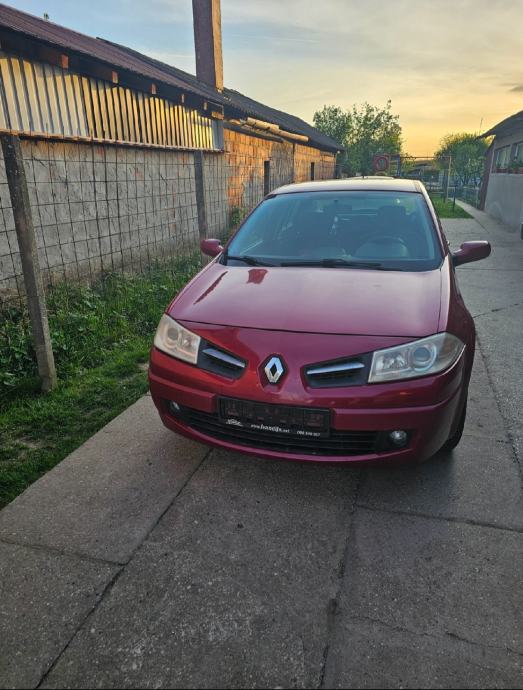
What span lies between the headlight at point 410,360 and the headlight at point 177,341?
911 mm

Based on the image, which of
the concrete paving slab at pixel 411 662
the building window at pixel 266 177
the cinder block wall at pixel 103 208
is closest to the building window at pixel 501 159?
the building window at pixel 266 177

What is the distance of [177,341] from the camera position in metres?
2.48

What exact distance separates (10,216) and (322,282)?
3.48 metres

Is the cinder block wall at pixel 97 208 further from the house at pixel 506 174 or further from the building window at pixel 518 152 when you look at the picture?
the building window at pixel 518 152

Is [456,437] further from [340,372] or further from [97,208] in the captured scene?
[97,208]

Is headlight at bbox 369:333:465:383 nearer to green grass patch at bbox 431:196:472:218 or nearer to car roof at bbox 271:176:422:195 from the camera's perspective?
car roof at bbox 271:176:422:195

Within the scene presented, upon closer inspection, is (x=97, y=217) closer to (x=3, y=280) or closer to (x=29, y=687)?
(x=3, y=280)

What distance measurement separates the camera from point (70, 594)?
189 cm

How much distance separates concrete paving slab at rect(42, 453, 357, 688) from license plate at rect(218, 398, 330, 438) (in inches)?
18.0

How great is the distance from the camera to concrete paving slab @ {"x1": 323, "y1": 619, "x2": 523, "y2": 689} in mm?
1547

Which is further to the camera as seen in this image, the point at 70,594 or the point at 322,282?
the point at 322,282

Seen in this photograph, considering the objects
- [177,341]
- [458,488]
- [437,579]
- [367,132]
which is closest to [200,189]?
[177,341]

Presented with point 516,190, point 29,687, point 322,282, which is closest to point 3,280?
point 322,282

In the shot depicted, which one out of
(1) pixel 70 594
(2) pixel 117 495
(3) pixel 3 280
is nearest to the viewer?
(1) pixel 70 594
